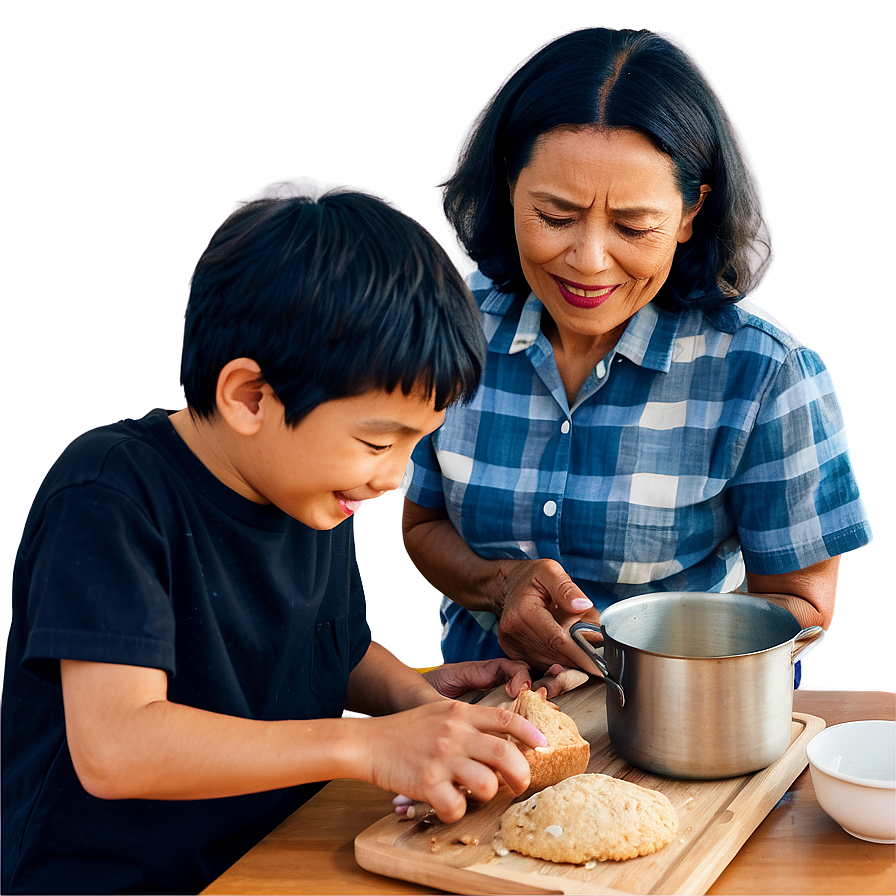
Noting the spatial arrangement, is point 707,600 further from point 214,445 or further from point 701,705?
point 214,445

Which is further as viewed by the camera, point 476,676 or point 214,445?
point 476,676

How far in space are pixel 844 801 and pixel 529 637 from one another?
23.3 inches

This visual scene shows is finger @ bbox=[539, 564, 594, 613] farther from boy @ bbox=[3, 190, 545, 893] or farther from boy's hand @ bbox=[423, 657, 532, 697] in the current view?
boy @ bbox=[3, 190, 545, 893]

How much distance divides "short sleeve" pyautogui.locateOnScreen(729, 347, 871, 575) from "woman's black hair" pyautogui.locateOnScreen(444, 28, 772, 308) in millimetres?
212

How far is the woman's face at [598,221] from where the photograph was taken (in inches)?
57.0

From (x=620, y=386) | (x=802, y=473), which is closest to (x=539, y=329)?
(x=620, y=386)

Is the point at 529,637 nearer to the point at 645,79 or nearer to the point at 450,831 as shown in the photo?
the point at 450,831

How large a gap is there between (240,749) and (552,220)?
3.08ft

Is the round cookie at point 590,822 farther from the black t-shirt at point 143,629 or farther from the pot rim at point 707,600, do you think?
the black t-shirt at point 143,629

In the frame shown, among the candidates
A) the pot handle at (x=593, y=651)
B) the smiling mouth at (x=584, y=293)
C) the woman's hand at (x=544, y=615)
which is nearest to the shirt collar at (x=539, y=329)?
the smiling mouth at (x=584, y=293)

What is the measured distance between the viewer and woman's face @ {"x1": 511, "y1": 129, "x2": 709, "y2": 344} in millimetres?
1448

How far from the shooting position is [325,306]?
1.00 metres

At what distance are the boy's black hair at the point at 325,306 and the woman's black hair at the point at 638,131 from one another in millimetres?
547

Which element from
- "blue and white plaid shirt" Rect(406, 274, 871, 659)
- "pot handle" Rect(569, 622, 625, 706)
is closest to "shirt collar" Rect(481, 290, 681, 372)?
"blue and white plaid shirt" Rect(406, 274, 871, 659)
